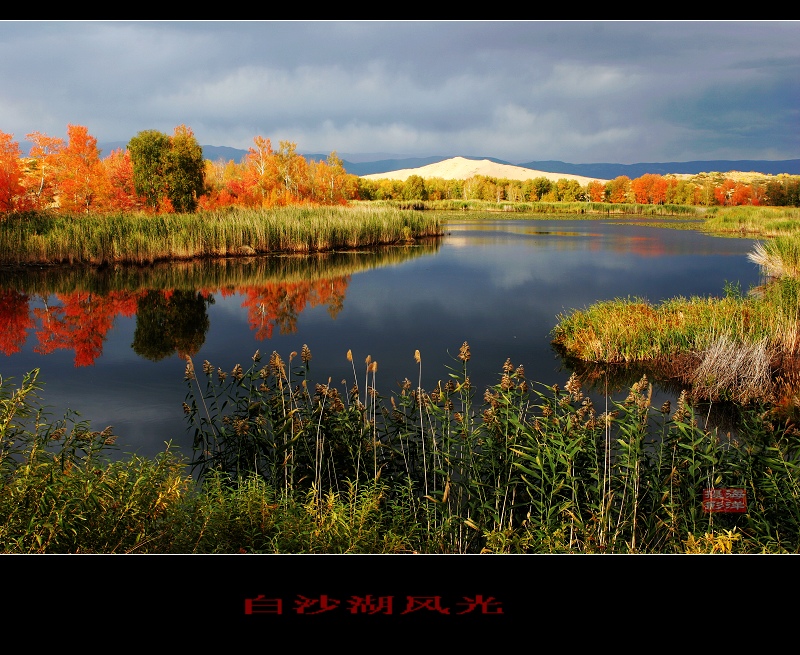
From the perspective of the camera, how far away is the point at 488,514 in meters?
3.61

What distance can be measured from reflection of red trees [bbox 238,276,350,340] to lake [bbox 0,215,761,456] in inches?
1.6

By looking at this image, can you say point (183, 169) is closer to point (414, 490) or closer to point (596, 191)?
point (414, 490)

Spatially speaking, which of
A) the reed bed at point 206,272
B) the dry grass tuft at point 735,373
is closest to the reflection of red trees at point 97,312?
the reed bed at point 206,272

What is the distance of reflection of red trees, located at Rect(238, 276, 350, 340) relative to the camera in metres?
9.64

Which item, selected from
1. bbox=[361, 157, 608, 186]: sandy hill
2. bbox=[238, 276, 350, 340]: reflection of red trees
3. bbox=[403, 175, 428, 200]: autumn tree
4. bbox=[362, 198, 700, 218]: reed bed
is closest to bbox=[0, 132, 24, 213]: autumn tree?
bbox=[238, 276, 350, 340]: reflection of red trees

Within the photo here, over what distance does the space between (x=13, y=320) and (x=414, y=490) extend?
5570 millimetres

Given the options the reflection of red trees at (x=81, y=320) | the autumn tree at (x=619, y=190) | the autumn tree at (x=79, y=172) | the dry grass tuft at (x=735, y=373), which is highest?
the autumn tree at (x=619, y=190)

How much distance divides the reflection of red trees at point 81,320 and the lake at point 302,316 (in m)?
0.03

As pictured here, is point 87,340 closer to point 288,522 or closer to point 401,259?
point 288,522

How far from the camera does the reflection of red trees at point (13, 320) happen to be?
20.6 feet

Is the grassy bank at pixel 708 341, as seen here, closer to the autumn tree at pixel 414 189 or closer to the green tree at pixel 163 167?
the green tree at pixel 163 167

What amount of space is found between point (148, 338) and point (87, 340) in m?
1.15

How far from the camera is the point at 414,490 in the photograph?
4.21 meters
